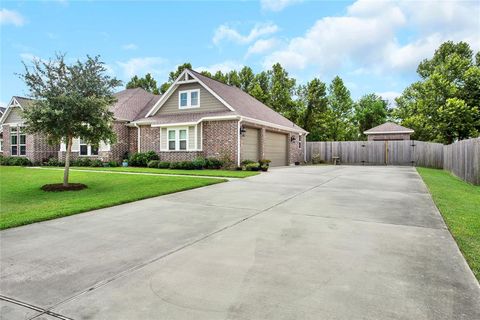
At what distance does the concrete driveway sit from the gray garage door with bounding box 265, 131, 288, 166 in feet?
50.3

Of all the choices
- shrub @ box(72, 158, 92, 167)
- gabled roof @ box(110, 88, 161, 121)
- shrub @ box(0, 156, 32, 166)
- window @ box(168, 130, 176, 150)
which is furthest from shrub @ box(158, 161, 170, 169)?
shrub @ box(0, 156, 32, 166)

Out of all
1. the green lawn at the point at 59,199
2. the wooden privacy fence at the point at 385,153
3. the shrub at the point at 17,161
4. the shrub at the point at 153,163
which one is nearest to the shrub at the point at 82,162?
the shrub at the point at 17,161

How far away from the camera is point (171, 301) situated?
103 inches

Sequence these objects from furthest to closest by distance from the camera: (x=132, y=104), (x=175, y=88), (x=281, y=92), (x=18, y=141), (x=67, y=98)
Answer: (x=281, y=92)
(x=18, y=141)
(x=132, y=104)
(x=175, y=88)
(x=67, y=98)

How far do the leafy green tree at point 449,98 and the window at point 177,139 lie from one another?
22.6 m

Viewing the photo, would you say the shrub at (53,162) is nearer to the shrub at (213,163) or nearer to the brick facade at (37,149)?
the brick facade at (37,149)

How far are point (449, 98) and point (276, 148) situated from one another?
57.8 feet

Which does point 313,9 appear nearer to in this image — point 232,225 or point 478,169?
point 478,169

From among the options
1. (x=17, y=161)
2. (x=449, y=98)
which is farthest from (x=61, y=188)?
(x=449, y=98)

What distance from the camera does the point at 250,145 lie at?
19.2 meters

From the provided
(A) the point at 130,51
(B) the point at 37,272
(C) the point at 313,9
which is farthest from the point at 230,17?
(B) the point at 37,272

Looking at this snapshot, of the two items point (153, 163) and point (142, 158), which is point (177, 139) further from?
point (142, 158)

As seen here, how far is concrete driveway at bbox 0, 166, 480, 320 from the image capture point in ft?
8.25

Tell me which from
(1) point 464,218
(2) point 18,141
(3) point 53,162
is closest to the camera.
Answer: (1) point 464,218
